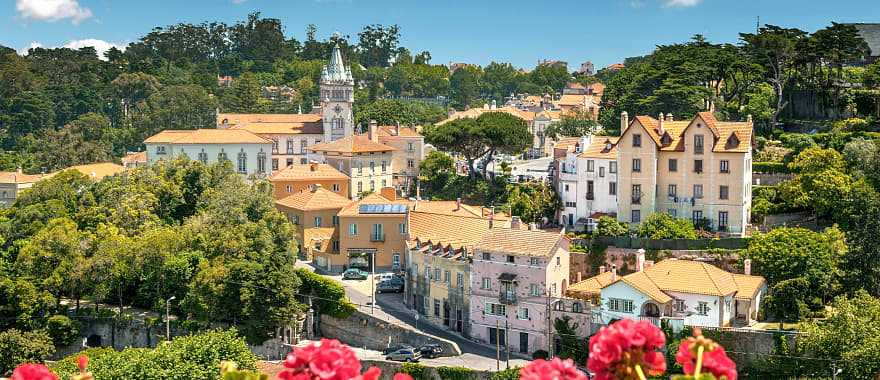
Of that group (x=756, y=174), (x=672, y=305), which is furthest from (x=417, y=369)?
(x=756, y=174)

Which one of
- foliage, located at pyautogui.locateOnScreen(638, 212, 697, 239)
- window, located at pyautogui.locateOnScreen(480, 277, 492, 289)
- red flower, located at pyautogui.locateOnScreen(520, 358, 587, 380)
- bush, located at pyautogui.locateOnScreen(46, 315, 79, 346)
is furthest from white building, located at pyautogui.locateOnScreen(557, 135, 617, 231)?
red flower, located at pyautogui.locateOnScreen(520, 358, 587, 380)

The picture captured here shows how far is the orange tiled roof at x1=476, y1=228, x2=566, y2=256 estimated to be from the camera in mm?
47500

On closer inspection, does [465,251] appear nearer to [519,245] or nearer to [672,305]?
[519,245]

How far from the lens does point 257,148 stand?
271 feet

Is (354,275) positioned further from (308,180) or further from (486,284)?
(308,180)

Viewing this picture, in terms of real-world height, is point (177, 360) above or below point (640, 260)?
below

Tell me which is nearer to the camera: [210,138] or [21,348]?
[21,348]

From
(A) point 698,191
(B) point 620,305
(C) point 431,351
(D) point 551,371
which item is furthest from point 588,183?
(D) point 551,371

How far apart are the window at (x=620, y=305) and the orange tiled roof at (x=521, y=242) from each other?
327 cm

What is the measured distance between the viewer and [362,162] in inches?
2904

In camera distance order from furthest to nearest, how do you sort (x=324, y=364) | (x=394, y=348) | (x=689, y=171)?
(x=689, y=171)
(x=394, y=348)
(x=324, y=364)

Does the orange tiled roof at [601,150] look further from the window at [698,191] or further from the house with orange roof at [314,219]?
the house with orange roof at [314,219]

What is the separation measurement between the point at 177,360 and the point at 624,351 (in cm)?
3764

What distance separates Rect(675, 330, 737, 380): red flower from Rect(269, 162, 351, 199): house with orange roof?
198 feet
